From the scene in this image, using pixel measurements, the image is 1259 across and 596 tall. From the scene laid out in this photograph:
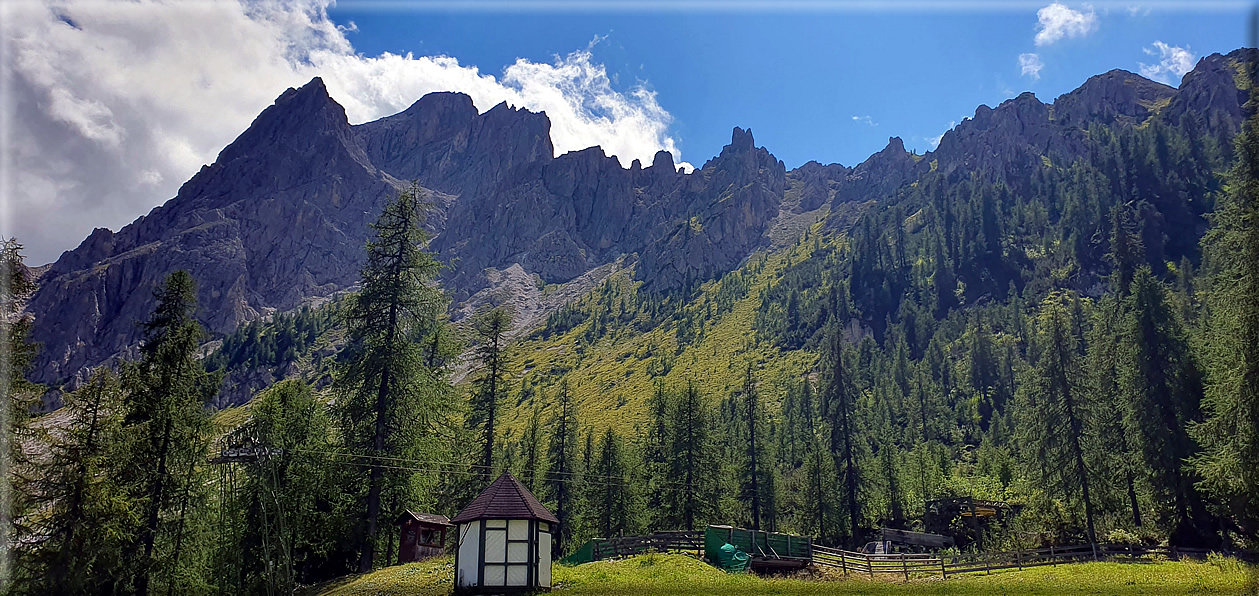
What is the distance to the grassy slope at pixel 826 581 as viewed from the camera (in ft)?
77.5

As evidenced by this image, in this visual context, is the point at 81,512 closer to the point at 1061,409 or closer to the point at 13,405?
the point at 13,405

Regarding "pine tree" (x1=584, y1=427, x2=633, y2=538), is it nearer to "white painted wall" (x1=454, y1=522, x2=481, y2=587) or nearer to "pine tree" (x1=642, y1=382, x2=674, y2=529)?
"pine tree" (x1=642, y1=382, x2=674, y2=529)

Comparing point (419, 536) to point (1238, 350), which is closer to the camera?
point (1238, 350)

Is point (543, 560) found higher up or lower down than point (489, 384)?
lower down

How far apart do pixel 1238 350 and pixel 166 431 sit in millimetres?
42189


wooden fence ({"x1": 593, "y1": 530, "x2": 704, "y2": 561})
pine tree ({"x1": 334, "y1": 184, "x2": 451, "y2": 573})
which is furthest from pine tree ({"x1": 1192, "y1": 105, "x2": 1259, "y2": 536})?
pine tree ({"x1": 334, "y1": 184, "x2": 451, "y2": 573})

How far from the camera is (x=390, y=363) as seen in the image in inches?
1355

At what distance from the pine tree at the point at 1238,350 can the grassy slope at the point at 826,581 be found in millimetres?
3659

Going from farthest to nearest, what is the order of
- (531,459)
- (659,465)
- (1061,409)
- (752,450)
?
(531,459) → (752,450) → (659,465) → (1061,409)

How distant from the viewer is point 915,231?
7249 inches

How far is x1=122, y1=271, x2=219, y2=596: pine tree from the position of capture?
26188 mm

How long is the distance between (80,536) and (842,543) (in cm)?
5225

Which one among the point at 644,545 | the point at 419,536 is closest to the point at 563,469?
the point at 644,545

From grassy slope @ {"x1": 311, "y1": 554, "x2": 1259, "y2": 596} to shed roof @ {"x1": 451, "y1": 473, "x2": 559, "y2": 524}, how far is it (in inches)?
116
